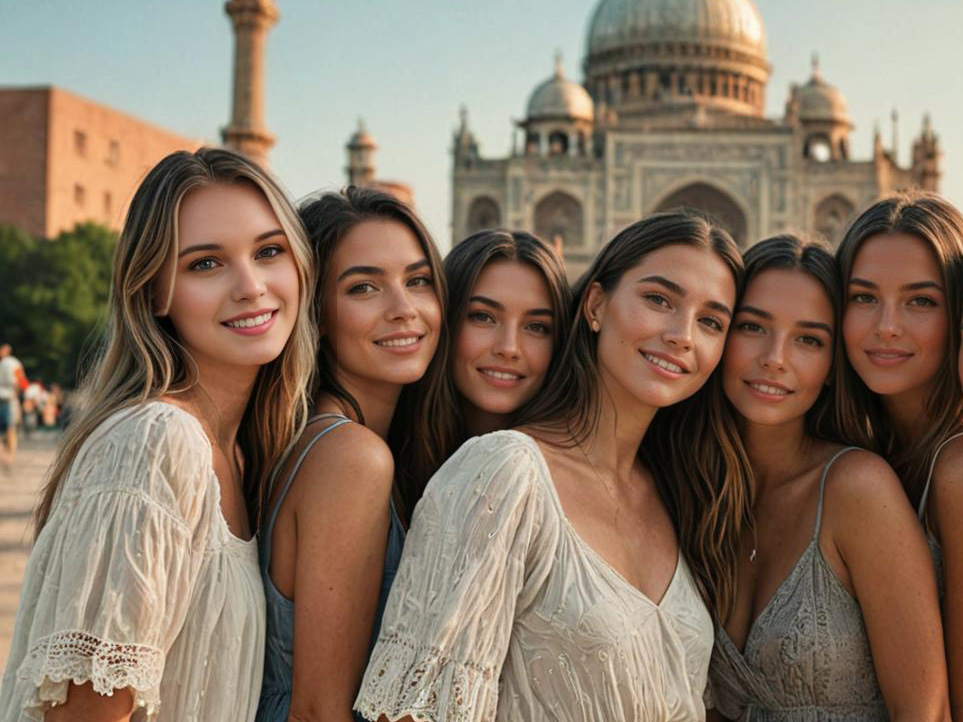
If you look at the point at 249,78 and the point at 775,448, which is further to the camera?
the point at 249,78

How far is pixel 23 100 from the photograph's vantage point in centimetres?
3672

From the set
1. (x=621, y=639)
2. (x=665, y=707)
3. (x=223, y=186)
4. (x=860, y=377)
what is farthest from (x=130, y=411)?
(x=860, y=377)

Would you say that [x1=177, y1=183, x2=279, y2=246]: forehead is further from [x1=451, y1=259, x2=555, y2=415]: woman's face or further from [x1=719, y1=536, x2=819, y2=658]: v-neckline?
[x1=719, y1=536, x2=819, y2=658]: v-neckline

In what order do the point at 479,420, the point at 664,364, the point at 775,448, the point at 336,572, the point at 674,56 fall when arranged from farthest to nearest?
1. the point at 674,56
2. the point at 479,420
3. the point at 775,448
4. the point at 664,364
5. the point at 336,572

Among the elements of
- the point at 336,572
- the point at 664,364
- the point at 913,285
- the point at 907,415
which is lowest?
the point at 336,572

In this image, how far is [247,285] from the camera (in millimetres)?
2502

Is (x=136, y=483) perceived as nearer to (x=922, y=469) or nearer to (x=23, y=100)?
(x=922, y=469)

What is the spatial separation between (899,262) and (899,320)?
16 centimetres

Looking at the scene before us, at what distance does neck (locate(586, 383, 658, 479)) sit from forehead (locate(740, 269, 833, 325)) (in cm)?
44

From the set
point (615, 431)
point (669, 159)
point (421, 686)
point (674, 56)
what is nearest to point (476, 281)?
point (615, 431)

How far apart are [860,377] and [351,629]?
1.54 meters

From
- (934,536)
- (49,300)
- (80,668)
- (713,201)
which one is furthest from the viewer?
(713,201)

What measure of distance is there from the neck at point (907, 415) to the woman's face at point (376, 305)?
1.31 m

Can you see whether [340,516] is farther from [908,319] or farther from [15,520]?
[15,520]
